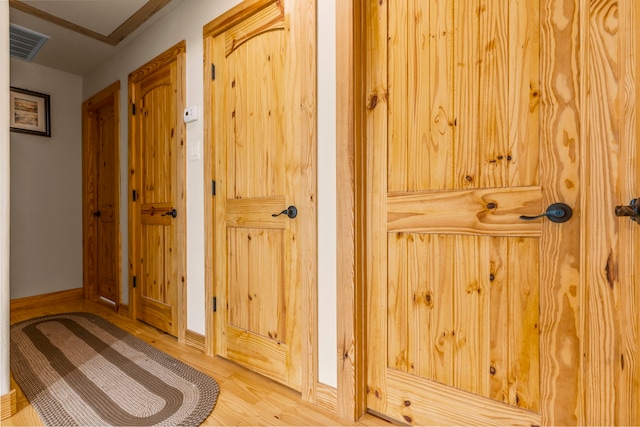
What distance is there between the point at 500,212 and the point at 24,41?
3.85 meters

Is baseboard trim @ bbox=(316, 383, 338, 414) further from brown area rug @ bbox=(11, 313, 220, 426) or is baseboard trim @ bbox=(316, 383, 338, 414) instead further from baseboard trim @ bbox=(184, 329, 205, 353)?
baseboard trim @ bbox=(184, 329, 205, 353)

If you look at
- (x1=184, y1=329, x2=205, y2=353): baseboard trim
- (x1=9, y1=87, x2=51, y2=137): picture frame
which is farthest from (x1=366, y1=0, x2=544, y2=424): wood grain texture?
(x1=9, y1=87, x2=51, y2=137): picture frame

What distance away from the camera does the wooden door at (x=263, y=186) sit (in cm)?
157

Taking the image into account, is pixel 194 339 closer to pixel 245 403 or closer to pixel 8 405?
pixel 245 403

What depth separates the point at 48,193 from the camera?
132 inches

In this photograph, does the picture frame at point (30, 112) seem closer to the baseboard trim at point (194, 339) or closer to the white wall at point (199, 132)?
the white wall at point (199, 132)

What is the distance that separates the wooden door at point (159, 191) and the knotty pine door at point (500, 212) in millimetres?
1476

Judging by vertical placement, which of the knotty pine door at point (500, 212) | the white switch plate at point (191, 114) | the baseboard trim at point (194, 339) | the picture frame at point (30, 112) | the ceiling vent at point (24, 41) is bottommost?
the baseboard trim at point (194, 339)

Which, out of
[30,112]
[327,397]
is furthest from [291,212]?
[30,112]

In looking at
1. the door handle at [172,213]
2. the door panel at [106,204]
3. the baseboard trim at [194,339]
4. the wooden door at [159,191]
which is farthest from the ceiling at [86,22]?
the baseboard trim at [194,339]

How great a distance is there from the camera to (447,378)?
1.24m

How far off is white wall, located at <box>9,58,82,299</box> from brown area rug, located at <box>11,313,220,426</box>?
44.1 inches

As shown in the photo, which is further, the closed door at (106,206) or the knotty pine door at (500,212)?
the closed door at (106,206)

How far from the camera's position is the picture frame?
10.2 feet
